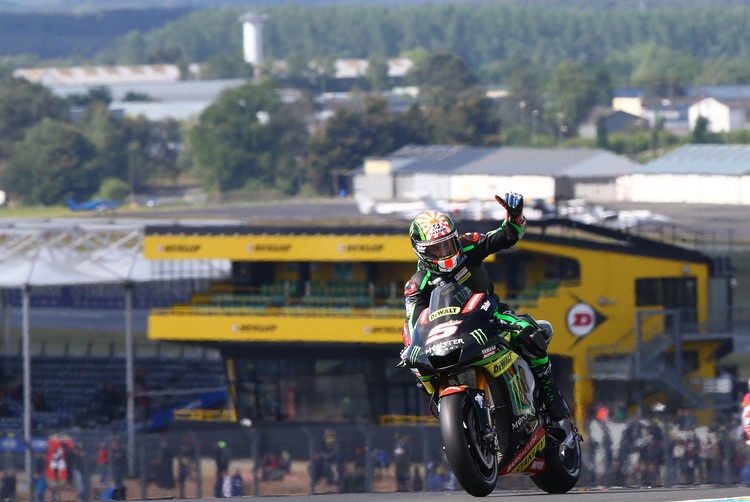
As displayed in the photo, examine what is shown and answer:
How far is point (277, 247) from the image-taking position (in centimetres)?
4400

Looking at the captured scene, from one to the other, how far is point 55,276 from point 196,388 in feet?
21.5

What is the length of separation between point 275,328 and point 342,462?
22437 millimetres

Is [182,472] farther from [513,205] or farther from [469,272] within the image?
[513,205]

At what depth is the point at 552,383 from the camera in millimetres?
12508

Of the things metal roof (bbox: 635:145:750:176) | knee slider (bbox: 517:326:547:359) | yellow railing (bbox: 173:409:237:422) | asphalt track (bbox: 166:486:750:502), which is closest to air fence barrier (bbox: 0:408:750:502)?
asphalt track (bbox: 166:486:750:502)

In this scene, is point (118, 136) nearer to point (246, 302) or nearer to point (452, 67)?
point (452, 67)

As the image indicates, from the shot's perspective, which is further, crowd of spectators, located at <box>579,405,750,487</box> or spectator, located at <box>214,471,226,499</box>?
spectator, located at <box>214,471,226,499</box>

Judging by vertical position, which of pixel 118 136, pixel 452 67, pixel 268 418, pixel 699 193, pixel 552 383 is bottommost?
pixel 268 418

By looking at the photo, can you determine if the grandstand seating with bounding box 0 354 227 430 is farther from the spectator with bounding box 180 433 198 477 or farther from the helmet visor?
the helmet visor

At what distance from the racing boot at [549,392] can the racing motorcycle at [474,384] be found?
0.27 metres

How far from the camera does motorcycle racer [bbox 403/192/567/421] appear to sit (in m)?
11.6

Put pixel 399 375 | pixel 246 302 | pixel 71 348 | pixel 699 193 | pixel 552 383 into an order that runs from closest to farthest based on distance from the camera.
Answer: pixel 552 383, pixel 399 375, pixel 246 302, pixel 71 348, pixel 699 193

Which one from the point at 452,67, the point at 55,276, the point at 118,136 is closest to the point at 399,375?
the point at 55,276

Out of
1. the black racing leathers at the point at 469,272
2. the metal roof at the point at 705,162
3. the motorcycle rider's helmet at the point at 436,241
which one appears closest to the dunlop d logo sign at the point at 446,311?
the black racing leathers at the point at 469,272
